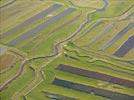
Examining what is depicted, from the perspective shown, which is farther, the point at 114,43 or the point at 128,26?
the point at 128,26

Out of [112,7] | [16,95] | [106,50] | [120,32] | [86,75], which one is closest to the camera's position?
[16,95]

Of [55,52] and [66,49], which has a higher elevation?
[66,49]

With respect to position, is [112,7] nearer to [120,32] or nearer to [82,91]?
[120,32]

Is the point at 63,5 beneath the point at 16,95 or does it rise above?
above

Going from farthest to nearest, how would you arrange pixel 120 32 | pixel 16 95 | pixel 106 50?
pixel 120 32 < pixel 106 50 < pixel 16 95

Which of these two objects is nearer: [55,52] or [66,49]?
[55,52]

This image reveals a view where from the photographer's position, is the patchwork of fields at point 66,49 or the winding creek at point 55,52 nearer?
the patchwork of fields at point 66,49

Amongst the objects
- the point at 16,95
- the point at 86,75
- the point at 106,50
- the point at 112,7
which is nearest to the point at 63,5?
the point at 112,7

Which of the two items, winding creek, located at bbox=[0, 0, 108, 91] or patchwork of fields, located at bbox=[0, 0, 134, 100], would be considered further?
winding creek, located at bbox=[0, 0, 108, 91]
